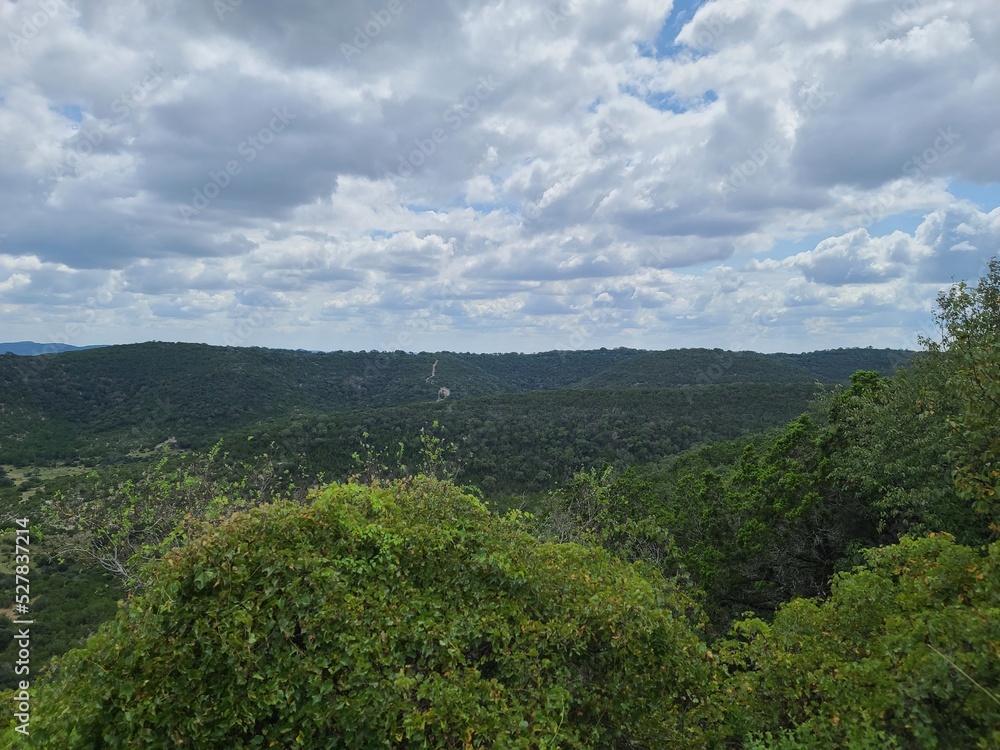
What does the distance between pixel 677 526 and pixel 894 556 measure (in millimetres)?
12985

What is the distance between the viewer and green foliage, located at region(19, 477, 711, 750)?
466cm

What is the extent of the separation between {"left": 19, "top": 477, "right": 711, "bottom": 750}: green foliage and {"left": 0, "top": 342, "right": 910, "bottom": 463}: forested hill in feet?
138

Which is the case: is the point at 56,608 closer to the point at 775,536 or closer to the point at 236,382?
the point at 775,536

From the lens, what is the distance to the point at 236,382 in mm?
94500

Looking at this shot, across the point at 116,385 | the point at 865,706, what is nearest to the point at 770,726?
the point at 865,706

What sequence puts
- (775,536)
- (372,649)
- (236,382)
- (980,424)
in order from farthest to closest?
(236,382)
(775,536)
(980,424)
(372,649)

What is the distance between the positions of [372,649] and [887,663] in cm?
528

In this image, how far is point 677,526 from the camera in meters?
20.5

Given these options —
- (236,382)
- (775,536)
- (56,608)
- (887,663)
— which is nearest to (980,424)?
(887,663)

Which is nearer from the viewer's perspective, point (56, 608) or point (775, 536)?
point (775, 536)

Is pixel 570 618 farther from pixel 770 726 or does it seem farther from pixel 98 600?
pixel 98 600

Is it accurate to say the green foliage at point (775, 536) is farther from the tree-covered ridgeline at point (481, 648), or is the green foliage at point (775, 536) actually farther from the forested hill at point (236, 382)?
the forested hill at point (236, 382)

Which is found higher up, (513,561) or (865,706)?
(513,561)

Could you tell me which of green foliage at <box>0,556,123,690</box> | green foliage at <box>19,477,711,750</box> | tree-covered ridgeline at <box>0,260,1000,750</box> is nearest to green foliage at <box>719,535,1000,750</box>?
tree-covered ridgeline at <box>0,260,1000,750</box>
